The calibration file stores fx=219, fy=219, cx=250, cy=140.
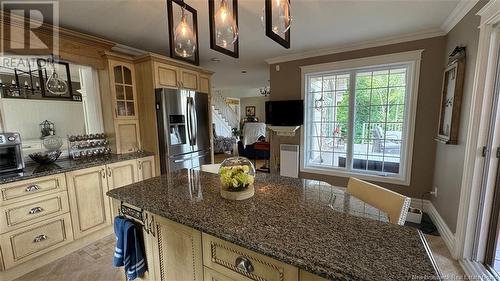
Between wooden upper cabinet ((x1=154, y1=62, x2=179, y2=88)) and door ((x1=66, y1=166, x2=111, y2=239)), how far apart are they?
131 centimetres

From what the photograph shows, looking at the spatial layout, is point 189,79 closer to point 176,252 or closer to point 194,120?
point 194,120

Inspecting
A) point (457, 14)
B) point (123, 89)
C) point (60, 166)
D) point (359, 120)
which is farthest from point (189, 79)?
point (457, 14)

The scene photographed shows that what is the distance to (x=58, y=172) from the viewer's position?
2.11 m

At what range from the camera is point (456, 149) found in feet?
7.21

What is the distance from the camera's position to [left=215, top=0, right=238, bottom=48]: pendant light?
50.6 inches

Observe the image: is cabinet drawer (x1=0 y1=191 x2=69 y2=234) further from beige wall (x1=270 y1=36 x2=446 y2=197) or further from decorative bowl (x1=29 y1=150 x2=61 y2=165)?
beige wall (x1=270 y1=36 x2=446 y2=197)

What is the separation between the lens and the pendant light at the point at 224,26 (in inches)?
50.6

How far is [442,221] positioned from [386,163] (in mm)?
1067

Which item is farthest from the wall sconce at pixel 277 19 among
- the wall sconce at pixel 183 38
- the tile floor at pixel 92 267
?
the tile floor at pixel 92 267

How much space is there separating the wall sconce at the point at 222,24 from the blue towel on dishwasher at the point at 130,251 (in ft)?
4.09

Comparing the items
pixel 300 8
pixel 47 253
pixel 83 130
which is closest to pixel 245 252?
pixel 300 8

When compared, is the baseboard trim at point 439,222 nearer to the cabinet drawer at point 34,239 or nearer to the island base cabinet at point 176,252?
the island base cabinet at point 176,252

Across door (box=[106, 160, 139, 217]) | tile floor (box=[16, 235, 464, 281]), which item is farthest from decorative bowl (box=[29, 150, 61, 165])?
tile floor (box=[16, 235, 464, 281])

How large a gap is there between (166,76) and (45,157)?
5.42 feet
